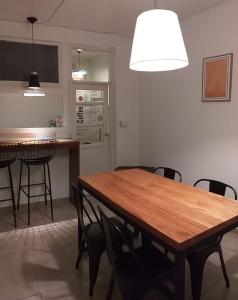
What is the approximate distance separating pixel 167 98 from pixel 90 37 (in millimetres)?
1596

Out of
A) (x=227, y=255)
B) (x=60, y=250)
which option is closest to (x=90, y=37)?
(x=60, y=250)

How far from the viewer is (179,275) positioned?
4.47ft

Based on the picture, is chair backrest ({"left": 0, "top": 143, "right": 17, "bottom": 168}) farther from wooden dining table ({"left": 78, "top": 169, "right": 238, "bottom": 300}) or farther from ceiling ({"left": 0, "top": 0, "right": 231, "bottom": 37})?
ceiling ({"left": 0, "top": 0, "right": 231, "bottom": 37})

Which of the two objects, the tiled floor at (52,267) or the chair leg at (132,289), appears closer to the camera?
the chair leg at (132,289)

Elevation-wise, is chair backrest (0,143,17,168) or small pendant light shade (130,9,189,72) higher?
small pendant light shade (130,9,189,72)

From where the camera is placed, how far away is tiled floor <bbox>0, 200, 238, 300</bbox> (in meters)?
2.15

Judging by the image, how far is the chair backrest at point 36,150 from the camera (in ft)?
11.7

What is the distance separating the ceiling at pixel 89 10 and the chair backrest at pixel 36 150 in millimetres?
1694

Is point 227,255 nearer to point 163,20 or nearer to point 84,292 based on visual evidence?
point 84,292

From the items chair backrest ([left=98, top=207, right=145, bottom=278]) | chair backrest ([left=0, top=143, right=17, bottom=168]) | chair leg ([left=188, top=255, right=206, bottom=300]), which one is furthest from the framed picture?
chair backrest ([left=0, top=143, right=17, bottom=168])

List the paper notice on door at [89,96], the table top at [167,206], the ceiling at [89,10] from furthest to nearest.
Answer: the paper notice on door at [89,96]
the ceiling at [89,10]
the table top at [167,206]

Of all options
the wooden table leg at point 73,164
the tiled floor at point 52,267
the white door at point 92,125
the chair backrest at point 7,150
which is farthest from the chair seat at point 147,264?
the white door at point 92,125

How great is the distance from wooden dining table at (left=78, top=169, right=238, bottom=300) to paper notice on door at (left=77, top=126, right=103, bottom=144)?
209cm

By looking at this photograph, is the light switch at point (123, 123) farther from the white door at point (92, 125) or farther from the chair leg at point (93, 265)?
the chair leg at point (93, 265)
